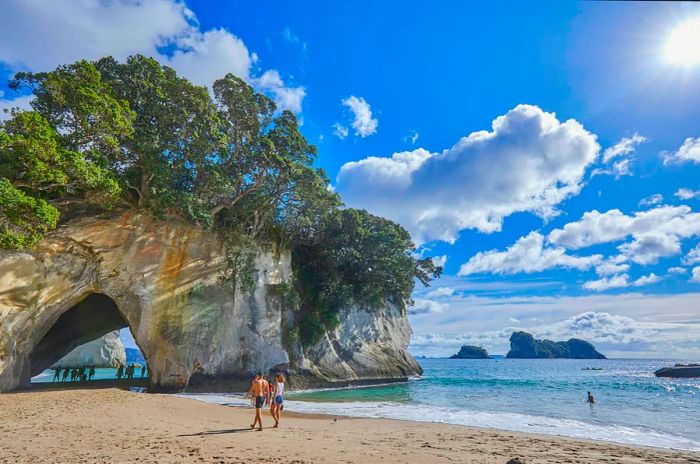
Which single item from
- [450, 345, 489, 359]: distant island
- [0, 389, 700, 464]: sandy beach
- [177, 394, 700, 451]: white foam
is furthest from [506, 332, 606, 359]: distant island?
[0, 389, 700, 464]: sandy beach

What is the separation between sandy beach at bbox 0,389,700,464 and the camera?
8.30m

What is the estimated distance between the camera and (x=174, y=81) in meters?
20.6

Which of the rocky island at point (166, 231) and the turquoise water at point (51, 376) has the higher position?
the rocky island at point (166, 231)

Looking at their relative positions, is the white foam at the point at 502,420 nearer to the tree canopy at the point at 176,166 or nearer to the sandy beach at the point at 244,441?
the sandy beach at the point at 244,441

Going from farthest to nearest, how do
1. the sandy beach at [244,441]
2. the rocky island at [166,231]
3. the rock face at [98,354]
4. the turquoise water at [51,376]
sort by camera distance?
the rock face at [98,354], the turquoise water at [51,376], the rocky island at [166,231], the sandy beach at [244,441]

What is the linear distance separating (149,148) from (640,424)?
25.7 meters

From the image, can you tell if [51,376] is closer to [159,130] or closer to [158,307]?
[158,307]

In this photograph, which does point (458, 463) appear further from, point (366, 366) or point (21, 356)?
point (366, 366)

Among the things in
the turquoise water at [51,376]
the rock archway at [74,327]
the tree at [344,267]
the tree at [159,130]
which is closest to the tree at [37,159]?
the tree at [159,130]

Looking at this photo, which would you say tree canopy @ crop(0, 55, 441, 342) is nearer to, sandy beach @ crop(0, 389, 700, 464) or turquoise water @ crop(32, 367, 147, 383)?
sandy beach @ crop(0, 389, 700, 464)

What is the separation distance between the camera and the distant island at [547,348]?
162 m

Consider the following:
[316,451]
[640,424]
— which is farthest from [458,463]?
[640,424]

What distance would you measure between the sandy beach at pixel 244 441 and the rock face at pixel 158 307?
643 cm

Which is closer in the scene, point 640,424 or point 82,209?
point 640,424
